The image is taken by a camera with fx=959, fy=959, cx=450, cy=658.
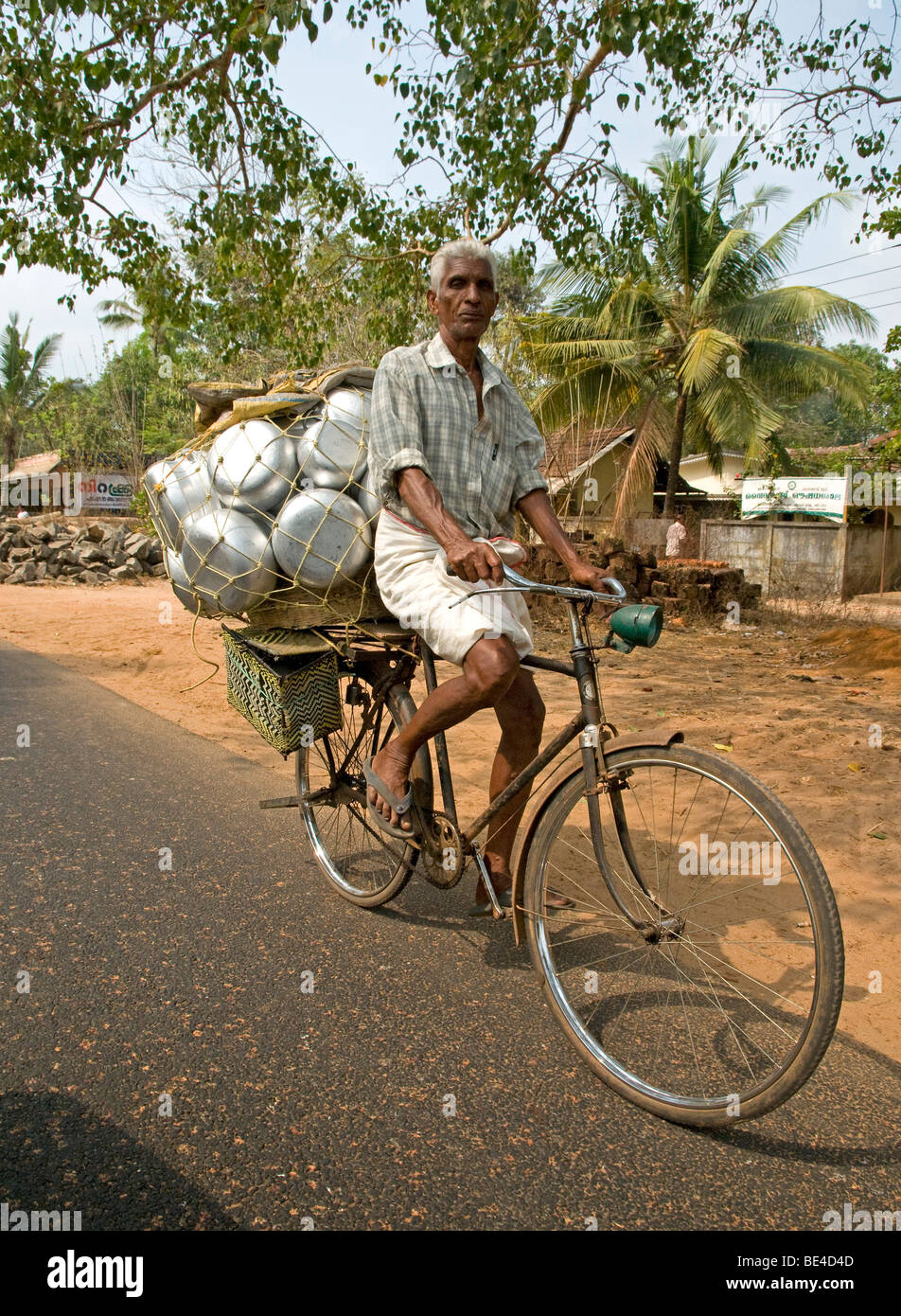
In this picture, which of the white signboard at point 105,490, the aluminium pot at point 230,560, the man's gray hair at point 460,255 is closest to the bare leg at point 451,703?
the aluminium pot at point 230,560

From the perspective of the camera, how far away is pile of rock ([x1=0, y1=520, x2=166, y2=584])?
1759 centimetres

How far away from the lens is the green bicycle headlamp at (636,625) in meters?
2.42

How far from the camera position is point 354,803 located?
368 centimetres

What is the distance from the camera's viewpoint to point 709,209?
725 inches

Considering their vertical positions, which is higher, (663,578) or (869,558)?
(869,558)

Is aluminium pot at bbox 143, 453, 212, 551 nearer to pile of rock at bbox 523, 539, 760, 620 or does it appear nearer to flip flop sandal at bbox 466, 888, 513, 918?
flip flop sandal at bbox 466, 888, 513, 918

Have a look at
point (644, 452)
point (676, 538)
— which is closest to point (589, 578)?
point (676, 538)

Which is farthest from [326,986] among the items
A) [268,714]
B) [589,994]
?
[268,714]

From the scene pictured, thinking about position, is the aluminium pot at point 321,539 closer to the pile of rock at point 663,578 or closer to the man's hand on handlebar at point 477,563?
the man's hand on handlebar at point 477,563

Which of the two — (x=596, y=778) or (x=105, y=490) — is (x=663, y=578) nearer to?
(x=596, y=778)

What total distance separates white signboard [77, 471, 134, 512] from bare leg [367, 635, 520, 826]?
31265mm

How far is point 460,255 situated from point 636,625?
131cm

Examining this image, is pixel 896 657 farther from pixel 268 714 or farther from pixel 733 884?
pixel 268 714
